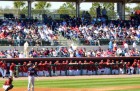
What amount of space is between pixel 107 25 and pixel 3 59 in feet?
47.2

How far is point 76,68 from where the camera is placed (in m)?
35.5

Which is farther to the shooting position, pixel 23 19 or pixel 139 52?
pixel 23 19

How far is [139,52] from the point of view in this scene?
3912 cm

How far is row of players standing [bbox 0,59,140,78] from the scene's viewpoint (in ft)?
110

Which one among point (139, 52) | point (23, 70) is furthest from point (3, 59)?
point (139, 52)

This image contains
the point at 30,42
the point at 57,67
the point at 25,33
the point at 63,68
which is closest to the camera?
the point at 57,67

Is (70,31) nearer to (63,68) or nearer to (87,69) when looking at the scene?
(87,69)

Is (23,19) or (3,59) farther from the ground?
(23,19)

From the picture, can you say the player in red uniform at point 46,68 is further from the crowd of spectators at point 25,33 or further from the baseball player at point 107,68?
the baseball player at point 107,68

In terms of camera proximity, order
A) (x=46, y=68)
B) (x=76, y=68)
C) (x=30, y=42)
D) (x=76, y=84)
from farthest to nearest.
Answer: (x=30, y=42) < (x=76, y=68) < (x=46, y=68) < (x=76, y=84)

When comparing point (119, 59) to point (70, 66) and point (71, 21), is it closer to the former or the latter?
point (70, 66)

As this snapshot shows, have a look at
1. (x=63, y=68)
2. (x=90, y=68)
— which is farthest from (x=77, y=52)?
(x=63, y=68)

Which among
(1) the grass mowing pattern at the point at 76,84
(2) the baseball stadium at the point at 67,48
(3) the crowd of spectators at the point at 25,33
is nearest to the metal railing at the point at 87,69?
(2) the baseball stadium at the point at 67,48

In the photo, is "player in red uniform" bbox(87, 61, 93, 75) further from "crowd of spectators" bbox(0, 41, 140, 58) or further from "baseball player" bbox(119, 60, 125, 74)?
"baseball player" bbox(119, 60, 125, 74)
